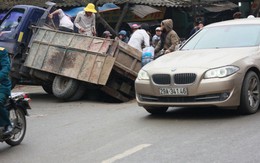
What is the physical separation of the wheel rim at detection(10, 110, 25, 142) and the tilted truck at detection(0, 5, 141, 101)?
4.12m

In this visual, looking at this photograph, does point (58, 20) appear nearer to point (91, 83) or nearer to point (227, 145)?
point (91, 83)

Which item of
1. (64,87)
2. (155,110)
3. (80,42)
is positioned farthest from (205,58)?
(64,87)

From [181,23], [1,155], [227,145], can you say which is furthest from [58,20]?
[181,23]

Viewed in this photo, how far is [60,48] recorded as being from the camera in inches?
480

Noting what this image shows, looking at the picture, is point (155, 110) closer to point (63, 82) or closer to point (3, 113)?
point (3, 113)

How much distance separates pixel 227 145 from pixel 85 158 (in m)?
1.83

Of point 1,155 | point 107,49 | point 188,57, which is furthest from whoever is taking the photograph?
point 107,49

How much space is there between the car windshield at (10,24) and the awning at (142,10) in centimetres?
874

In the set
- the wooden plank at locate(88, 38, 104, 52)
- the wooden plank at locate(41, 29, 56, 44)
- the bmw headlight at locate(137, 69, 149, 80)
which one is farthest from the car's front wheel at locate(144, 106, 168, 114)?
the wooden plank at locate(41, 29, 56, 44)

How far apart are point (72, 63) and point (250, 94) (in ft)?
16.9

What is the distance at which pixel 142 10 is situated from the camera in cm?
2156

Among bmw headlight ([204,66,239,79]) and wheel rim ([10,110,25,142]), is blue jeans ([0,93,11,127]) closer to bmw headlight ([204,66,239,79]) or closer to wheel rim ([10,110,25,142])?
wheel rim ([10,110,25,142])

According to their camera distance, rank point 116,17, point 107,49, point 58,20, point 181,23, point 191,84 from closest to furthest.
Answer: point 191,84 < point 107,49 < point 58,20 < point 116,17 < point 181,23

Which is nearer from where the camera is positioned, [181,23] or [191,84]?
[191,84]
